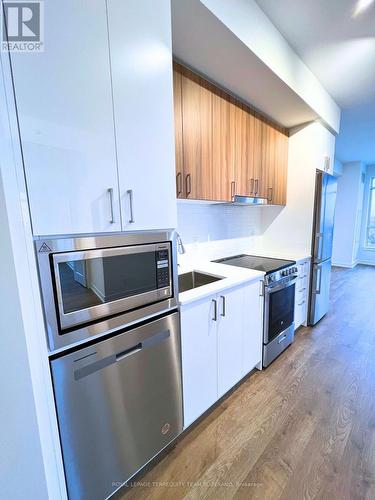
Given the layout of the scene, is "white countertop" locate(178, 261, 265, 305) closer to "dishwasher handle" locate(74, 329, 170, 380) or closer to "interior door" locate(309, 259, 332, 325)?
"dishwasher handle" locate(74, 329, 170, 380)

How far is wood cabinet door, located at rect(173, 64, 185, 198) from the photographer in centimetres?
145

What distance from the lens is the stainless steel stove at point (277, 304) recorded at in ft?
6.38

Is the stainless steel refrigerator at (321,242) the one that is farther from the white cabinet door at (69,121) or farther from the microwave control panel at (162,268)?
the white cabinet door at (69,121)

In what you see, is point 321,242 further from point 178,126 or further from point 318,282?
point 178,126

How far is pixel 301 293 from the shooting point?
103 inches

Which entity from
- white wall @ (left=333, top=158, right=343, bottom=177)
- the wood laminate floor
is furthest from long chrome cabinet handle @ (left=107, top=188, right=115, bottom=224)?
white wall @ (left=333, top=158, right=343, bottom=177)

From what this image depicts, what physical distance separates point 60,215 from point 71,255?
0.51 feet

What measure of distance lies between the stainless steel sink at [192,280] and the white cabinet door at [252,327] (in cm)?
37

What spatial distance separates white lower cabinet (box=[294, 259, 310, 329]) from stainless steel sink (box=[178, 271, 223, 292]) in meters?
1.21

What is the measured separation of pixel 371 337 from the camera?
8.57 feet

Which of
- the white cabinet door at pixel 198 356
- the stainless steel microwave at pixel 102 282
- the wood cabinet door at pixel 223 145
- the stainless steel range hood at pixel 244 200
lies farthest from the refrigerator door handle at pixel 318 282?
the stainless steel microwave at pixel 102 282

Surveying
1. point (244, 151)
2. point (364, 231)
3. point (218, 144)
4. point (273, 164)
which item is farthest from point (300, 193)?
point (364, 231)

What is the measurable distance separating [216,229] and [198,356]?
1.38m

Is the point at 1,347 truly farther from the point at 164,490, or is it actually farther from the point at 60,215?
the point at 164,490
